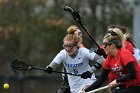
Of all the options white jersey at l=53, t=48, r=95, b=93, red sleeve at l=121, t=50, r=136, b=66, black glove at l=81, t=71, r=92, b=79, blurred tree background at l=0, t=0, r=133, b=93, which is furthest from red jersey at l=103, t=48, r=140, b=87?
blurred tree background at l=0, t=0, r=133, b=93

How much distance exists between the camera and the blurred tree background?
3052 centimetres

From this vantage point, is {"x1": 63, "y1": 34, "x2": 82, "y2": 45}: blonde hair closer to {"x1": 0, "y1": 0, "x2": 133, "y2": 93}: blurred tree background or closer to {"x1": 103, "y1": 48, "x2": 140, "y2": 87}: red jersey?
{"x1": 103, "y1": 48, "x2": 140, "y2": 87}: red jersey

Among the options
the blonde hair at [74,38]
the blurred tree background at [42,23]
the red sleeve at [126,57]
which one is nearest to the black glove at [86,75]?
the blonde hair at [74,38]

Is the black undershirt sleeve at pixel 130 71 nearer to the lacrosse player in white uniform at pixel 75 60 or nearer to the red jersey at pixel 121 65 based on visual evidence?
the red jersey at pixel 121 65

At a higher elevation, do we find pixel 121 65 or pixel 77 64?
pixel 77 64

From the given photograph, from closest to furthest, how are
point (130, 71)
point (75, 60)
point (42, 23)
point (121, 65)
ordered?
point (130, 71) → point (121, 65) → point (75, 60) → point (42, 23)

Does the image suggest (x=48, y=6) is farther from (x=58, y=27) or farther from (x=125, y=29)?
(x=125, y=29)

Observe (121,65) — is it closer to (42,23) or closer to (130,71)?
(130,71)

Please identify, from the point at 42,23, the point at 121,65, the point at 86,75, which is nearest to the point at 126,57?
A: the point at 121,65

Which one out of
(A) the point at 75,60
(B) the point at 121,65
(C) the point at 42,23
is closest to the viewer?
(B) the point at 121,65

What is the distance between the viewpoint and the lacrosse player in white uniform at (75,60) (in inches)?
500

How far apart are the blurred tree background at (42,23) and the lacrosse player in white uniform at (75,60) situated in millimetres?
Result: 16030

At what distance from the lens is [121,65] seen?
10867 millimetres

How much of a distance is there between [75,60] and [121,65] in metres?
2.15
